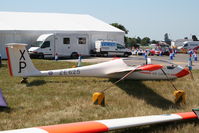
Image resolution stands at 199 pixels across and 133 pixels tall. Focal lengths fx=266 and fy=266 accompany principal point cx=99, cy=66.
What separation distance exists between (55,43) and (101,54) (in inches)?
219

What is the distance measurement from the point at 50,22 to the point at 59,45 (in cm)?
597

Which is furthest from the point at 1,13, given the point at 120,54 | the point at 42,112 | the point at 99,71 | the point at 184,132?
the point at 184,132

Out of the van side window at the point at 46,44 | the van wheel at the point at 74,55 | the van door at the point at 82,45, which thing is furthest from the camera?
the van door at the point at 82,45

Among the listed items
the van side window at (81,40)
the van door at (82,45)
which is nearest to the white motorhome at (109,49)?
the van door at (82,45)

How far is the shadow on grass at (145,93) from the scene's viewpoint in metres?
7.54

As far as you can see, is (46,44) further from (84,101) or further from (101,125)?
(101,125)

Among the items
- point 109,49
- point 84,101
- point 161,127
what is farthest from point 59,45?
point 161,127

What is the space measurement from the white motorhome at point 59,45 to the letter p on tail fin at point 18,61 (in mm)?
14118

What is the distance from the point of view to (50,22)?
2956cm

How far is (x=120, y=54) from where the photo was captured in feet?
93.1

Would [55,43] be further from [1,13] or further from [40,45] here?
[1,13]

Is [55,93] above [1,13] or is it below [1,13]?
below

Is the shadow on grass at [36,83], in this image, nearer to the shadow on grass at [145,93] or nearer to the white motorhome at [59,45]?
the shadow on grass at [145,93]

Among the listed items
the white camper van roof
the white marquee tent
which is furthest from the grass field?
the white camper van roof
